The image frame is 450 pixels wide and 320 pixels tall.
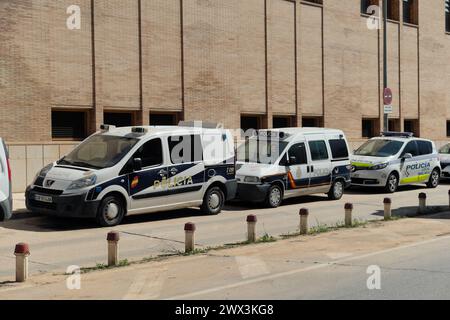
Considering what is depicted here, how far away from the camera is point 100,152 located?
14.5m

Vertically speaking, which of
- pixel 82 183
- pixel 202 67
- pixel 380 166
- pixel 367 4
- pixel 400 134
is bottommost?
pixel 380 166

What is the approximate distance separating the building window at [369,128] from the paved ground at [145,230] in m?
13.3

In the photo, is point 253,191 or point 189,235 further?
point 253,191

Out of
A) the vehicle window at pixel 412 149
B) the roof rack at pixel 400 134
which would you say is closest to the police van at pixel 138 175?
the vehicle window at pixel 412 149

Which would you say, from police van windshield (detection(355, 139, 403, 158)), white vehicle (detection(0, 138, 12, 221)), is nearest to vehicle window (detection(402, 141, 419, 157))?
police van windshield (detection(355, 139, 403, 158))

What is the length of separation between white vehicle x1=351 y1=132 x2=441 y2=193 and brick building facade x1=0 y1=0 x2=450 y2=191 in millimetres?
5101

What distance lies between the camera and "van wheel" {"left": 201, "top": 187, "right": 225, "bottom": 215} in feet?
52.9

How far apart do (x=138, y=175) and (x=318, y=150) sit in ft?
21.0

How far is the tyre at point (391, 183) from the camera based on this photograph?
22078 mm

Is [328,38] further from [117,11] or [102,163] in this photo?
[102,163]

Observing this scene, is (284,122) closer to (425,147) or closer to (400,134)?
(400,134)

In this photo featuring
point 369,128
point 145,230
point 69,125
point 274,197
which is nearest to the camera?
point 145,230

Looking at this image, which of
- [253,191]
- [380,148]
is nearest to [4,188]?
[253,191]

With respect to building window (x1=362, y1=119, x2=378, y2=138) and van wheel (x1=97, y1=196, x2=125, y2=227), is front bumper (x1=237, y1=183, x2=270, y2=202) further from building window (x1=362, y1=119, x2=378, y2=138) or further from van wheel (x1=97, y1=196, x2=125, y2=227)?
building window (x1=362, y1=119, x2=378, y2=138)
